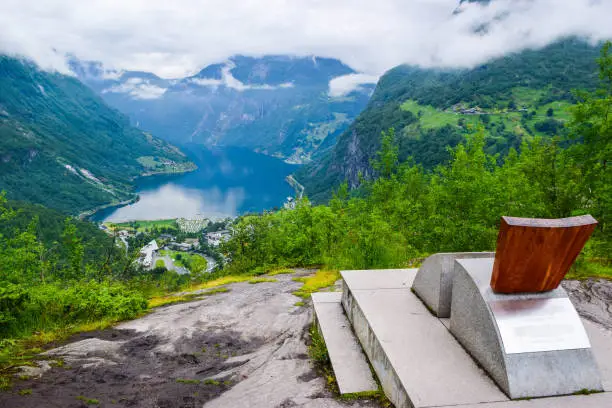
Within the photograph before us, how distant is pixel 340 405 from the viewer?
642 centimetres

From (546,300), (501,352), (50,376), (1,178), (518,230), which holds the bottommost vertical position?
(50,376)

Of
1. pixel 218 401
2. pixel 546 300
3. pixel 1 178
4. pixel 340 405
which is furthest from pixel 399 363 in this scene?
pixel 1 178

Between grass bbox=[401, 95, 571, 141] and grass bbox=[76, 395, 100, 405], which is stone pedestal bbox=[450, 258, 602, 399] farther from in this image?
grass bbox=[401, 95, 571, 141]

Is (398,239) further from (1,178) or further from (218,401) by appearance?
(1,178)

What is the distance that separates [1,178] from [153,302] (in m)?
209

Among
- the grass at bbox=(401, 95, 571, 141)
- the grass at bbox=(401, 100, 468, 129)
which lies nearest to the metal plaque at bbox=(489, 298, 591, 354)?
the grass at bbox=(401, 95, 571, 141)

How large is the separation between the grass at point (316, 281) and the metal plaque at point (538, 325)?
8120 millimetres

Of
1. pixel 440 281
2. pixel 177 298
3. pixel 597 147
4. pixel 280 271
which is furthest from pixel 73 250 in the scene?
pixel 597 147

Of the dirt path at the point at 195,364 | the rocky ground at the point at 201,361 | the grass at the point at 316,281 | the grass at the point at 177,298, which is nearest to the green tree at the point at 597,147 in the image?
the rocky ground at the point at 201,361

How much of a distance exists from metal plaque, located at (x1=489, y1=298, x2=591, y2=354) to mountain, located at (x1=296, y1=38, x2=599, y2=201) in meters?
102

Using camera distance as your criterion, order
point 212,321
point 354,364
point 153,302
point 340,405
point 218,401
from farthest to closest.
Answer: point 153,302 → point 212,321 → point 354,364 → point 218,401 → point 340,405

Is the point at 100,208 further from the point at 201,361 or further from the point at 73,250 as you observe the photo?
the point at 201,361

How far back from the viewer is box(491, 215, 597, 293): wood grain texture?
595 cm

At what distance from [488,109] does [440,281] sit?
155451mm
